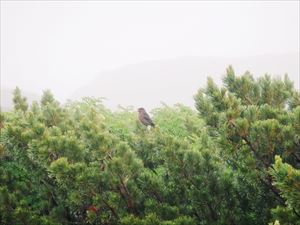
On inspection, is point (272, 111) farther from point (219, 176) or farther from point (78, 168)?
point (78, 168)

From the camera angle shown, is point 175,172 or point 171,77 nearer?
point 175,172

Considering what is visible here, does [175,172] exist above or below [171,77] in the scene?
above

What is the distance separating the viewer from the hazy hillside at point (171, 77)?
91812mm

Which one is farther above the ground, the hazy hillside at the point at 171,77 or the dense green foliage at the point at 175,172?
the dense green foliage at the point at 175,172

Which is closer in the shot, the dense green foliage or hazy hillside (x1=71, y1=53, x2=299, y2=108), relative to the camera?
the dense green foliage

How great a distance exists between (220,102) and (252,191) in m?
1.05

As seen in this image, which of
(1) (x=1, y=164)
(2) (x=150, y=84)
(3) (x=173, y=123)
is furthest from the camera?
(2) (x=150, y=84)

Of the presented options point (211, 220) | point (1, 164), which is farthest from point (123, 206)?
point (1, 164)

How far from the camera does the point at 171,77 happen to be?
102750mm

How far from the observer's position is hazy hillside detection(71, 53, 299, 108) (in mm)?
91812

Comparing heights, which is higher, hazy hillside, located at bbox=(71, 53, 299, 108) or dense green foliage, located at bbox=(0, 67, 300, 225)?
dense green foliage, located at bbox=(0, 67, 300, 225)

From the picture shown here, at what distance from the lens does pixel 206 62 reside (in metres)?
106

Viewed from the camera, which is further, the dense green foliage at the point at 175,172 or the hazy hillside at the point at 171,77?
the hazy hillside at the point at 171,77

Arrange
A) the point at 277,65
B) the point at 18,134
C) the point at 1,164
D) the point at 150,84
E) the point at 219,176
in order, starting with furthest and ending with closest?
the point at 150,84
the point at 277,65
the point at 1,164
the point at 18,134
the point at 219,176
